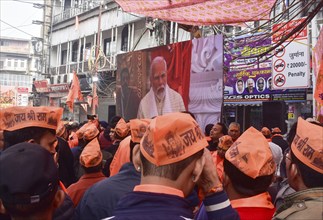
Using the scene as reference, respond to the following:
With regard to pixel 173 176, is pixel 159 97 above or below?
above

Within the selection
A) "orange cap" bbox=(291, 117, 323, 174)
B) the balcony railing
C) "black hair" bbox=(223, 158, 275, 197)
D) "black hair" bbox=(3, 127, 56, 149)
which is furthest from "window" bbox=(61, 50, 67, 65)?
"orange cap" bbox=(291, 117, 323, 174)

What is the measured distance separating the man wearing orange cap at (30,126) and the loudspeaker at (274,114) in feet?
24.7

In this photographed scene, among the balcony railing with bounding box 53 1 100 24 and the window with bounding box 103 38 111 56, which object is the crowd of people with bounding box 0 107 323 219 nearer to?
the window with bounding box 103 38 111 56

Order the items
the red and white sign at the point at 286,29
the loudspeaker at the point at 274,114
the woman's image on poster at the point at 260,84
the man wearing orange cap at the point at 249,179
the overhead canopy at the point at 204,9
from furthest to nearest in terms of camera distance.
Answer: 1. the woman's image on poster at the point at 260,84
2. the loudspeaker at the point at 274,114
3. the overhead canopy at the point at 204,9
4. the red and white sign at the point at 286,29
5. the man wearing orange cap at the point at 249,179

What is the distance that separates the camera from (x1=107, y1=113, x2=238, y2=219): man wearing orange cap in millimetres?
1506

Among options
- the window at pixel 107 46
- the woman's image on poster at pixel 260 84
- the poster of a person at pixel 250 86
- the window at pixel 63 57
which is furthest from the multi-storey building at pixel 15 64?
the woman's image on poster at pixel 260 84

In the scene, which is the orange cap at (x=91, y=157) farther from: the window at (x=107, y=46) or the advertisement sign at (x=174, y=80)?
the window at (x=107, y=46)

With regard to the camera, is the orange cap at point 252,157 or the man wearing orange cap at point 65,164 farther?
the man wearing orange cap at point 65,164

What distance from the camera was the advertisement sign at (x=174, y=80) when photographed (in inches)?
270

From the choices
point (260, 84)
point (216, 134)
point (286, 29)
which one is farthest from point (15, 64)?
point (286, 29)

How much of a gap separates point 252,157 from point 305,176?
19.0 inches

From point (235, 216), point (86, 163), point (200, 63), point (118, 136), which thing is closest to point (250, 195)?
point (235, 216)

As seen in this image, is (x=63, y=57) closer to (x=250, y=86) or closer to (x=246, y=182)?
(x=250, y=86)

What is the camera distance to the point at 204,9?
585 cm
